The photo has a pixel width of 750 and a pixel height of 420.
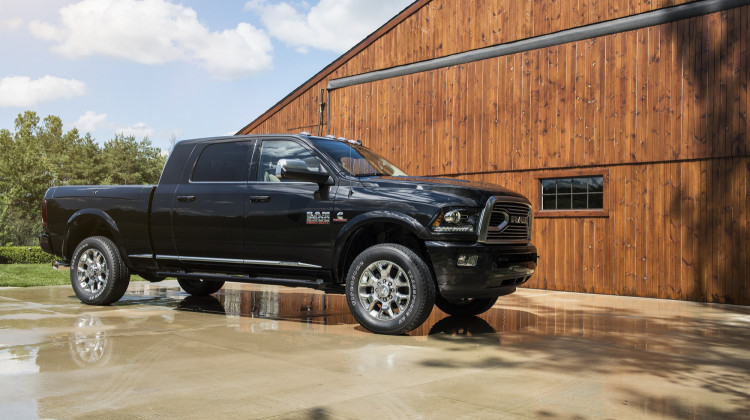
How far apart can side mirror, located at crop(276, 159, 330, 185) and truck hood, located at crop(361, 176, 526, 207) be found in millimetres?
447

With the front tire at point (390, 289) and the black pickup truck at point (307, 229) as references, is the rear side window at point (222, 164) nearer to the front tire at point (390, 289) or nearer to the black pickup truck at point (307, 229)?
the black pickup truck at point (307, 229)

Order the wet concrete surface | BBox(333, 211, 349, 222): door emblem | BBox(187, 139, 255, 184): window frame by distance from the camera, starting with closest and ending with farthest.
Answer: the wet concrete surface → BBox(333, 211, 349, 222): door emblem → BBox(187, 139, 255, 184): window frame

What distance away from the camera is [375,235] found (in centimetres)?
718

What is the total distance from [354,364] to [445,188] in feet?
7.05

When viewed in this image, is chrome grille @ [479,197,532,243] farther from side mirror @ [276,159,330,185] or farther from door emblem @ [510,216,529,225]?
side mirror @ [276,159,330,185]

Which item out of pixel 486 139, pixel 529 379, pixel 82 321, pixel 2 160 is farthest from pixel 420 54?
pixel 2 160

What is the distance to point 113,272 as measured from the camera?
832 cm

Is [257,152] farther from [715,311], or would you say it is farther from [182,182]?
[715,311]

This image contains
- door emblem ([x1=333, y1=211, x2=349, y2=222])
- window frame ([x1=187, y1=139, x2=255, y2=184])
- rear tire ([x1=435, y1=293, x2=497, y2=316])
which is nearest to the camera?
door emblem ([x1=333, y1=211, x2=349, y2=222])

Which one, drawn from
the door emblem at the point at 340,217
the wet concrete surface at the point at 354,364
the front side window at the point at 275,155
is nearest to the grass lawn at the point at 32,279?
the wet concrete surface at the point at 354,364

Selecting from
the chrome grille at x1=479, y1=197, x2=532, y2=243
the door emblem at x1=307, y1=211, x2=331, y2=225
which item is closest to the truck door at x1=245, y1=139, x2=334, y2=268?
the door emblem at x1=307, y1=211, x2=331, y2=225

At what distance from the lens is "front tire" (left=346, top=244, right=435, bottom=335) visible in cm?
629

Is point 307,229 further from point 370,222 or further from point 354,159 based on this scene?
point 354,159

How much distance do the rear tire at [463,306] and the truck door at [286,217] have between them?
1846 mm
